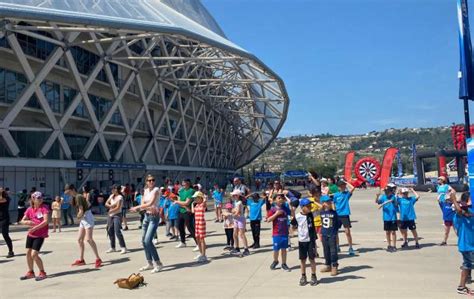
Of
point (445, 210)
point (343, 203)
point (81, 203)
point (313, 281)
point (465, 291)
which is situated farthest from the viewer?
point (445, 210)

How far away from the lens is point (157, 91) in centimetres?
4684

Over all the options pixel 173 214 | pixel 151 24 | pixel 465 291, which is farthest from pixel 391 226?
pixel 151 24

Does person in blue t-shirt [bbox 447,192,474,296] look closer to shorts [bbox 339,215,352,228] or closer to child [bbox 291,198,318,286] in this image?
child [bbox 291,198,318,286]

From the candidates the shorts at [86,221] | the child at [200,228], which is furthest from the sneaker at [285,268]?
the shorts at [86,221]

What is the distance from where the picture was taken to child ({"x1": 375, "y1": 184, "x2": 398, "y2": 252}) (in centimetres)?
1097

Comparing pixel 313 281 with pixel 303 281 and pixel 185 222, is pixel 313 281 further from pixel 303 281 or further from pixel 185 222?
pixel 185 222

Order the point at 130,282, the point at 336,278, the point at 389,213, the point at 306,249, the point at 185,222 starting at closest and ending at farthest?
the point at 130,282 → the point at 306,249 → the point at 336,278 → the point at 389,213 → the point at 185,222

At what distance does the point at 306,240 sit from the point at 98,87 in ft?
107

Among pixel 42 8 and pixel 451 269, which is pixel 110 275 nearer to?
pixel 451 269

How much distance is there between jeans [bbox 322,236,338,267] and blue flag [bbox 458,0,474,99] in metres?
4.31

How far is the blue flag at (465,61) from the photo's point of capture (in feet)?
31.9

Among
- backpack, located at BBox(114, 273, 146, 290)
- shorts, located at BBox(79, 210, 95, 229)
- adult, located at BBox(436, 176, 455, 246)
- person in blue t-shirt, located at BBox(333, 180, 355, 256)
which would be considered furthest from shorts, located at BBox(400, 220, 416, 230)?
shorts, located at BBox(79, 210, 95, 229)

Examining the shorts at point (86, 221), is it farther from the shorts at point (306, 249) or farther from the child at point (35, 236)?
the shorts at point (306, 249)

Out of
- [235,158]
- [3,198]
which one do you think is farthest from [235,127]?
[3,198]
